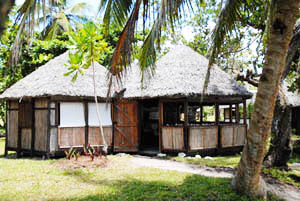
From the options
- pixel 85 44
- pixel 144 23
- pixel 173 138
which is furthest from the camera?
pixel 173 138

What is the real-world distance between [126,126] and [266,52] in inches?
288

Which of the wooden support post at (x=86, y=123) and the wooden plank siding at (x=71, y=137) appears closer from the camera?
the wooden plank siding at (x=71, y=137)

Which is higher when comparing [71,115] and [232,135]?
[71,115]

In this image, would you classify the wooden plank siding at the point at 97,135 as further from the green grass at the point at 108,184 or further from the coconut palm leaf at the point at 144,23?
the coconut palm leaf at the point at 144,23

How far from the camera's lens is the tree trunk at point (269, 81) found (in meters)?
4.51

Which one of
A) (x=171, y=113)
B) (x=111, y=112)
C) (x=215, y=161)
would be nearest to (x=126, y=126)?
(x=111, y=112)

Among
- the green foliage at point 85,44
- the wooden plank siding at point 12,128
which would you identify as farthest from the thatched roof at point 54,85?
the green foliage at point 85,44

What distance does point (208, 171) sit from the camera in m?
7.98

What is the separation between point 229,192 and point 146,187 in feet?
5.87

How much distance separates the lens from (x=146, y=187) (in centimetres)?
605

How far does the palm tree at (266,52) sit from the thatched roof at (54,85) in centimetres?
512

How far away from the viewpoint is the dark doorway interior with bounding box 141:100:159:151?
1370 centimetres

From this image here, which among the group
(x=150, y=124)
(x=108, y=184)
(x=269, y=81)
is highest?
(x=269, y=81)

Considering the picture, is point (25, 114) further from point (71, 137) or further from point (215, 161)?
point (215, 161)
